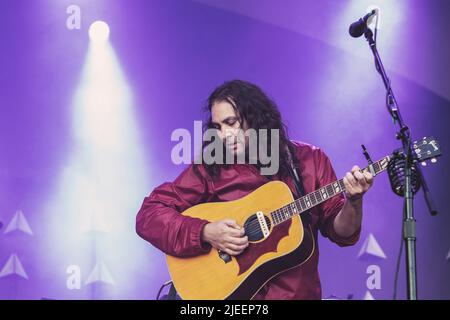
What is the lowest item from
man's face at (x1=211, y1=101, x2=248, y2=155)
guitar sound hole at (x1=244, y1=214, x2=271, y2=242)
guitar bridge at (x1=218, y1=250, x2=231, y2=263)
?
guitar bridge at (x1=218, y1=250, x2=231, y2=263)

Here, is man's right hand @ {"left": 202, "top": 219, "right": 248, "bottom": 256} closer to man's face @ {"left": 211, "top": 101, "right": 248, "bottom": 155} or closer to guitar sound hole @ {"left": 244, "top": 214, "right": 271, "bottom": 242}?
guitar sound hole @ {"left": 244, "top": 214, "right": 271, "bottom": 242}

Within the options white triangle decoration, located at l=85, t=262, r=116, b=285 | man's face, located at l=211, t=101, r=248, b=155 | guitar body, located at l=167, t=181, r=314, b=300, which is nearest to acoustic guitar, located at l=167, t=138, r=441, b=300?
guitar body, located at l=167, t=181, r=314, b=300

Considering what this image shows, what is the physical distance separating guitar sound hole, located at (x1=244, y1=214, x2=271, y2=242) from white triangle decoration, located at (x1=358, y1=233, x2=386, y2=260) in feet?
4.12

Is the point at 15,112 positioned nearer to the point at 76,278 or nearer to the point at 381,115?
the point at 76,278

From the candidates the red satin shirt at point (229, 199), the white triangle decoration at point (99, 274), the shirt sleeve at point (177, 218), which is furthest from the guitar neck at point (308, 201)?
the white triangle decoration at point (99, 274)

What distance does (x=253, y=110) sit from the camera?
3.98m

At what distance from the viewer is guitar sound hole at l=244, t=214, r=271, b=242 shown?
352 centimetres

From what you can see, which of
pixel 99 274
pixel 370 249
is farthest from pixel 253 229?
pixel 99 274

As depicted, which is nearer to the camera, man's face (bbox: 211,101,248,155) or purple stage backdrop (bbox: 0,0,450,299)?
man's face (bbox: 211,101,248,155)

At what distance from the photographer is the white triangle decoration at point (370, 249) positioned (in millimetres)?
4512

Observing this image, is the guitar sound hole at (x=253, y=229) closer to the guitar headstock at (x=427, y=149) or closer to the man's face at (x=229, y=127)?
the man's face at (x=229, y=127)

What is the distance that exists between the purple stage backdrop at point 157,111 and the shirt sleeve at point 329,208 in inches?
34.6

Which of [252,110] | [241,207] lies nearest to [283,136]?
[252,110]

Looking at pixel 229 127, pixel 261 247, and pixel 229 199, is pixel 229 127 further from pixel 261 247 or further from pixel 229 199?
pixel 261 247
